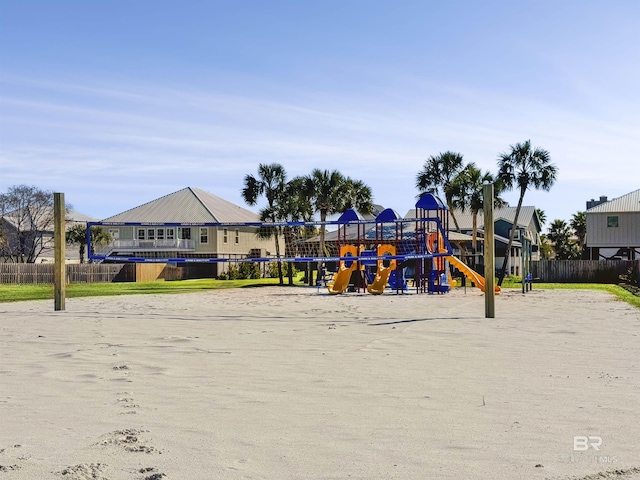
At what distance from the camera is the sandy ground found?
445cm

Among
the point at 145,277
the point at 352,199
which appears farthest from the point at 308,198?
the point at 145,277

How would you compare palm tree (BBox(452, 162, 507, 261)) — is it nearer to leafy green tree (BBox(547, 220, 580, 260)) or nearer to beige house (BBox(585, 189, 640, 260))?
beige house (BBox(585, 189, 640, 260))

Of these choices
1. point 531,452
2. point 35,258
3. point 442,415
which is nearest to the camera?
point 531,452

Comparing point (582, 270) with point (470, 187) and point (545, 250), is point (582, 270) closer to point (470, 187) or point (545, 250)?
point (470, 187)

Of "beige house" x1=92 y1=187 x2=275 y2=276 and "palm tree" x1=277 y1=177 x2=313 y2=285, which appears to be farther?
"beige house" x1=92 y1=187 x2=275 y2=276

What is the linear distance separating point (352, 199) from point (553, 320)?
2849 cm

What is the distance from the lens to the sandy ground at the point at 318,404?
4.45 meters

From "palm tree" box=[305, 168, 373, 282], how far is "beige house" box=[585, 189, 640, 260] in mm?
16563

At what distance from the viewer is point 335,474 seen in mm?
4246

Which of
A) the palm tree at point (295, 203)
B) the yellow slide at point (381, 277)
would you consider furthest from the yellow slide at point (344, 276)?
the palm tree at point (295, 203)

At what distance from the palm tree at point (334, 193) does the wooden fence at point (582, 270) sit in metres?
10.7

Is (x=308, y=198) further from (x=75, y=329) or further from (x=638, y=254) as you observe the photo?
(x=75, y=329)

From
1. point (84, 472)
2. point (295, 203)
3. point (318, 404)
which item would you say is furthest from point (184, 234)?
point (84, 472)

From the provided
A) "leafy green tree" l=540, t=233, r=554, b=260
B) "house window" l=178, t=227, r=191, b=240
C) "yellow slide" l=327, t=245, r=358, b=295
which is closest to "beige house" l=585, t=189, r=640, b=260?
"yellow slide" l=327, t=245, r=358, b=295
